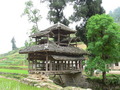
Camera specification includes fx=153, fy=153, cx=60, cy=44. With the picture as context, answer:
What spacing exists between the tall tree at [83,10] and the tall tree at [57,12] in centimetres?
186

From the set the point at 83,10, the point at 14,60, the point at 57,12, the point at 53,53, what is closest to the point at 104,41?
the point at 53,53

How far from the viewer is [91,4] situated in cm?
2205

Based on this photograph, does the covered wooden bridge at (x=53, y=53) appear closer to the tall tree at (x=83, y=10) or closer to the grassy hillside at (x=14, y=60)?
the tall tree at (x=83, y=10)

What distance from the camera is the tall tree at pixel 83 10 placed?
21578 mm

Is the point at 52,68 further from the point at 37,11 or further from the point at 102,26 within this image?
the point at 37,11

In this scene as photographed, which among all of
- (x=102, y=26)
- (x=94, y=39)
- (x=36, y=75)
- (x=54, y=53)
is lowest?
(x=36, y=75)

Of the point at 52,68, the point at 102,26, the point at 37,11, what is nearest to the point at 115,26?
the point at 102,26

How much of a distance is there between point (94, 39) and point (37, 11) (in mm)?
12437

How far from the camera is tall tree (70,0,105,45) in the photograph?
21578 mm

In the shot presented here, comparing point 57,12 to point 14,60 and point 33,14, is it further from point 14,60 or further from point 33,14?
point 14,60

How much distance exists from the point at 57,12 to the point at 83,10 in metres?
4.61

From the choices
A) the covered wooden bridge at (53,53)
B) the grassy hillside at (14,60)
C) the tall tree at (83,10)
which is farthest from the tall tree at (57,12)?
the grassy hillside at (14,60)

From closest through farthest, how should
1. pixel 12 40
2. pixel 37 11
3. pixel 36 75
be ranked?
pixel 36 75
pixel 37 11
pixel 12 40

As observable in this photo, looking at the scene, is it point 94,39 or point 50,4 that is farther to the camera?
point 50,4
